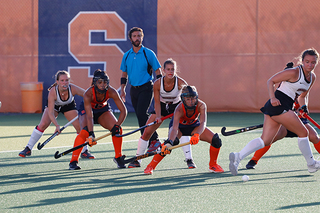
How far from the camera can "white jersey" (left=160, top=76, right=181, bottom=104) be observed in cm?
479

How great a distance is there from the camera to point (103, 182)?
13.1 ft

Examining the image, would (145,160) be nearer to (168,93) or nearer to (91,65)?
(168,93)

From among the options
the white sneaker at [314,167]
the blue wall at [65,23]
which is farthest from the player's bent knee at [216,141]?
the blue wall at [65,23]

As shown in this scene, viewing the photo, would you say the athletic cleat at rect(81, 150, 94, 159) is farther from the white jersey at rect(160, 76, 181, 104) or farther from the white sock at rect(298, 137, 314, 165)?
the white sock at rect(298, 137, 314, 165)

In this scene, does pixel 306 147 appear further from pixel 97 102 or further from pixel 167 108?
pixel 97 102

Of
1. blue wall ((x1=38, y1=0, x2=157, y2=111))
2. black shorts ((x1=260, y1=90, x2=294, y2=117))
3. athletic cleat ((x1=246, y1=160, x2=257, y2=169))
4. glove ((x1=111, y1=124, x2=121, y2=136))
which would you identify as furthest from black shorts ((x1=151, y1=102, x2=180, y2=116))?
blue wall ((x1=38, y1=0, x2=157, y2=111))

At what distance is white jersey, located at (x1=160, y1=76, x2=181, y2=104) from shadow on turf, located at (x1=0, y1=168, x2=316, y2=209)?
2.76 ft

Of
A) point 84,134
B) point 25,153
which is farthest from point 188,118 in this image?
point 25,153

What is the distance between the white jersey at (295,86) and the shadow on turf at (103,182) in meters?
0.81

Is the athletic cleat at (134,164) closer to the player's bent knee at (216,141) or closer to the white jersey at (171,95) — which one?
the white jersey at (171,95)

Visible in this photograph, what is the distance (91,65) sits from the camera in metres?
11.6

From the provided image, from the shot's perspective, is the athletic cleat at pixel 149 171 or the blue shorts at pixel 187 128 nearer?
the athletic cleat at pixel 149 171

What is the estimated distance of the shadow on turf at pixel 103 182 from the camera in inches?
140

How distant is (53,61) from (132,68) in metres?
6.51
